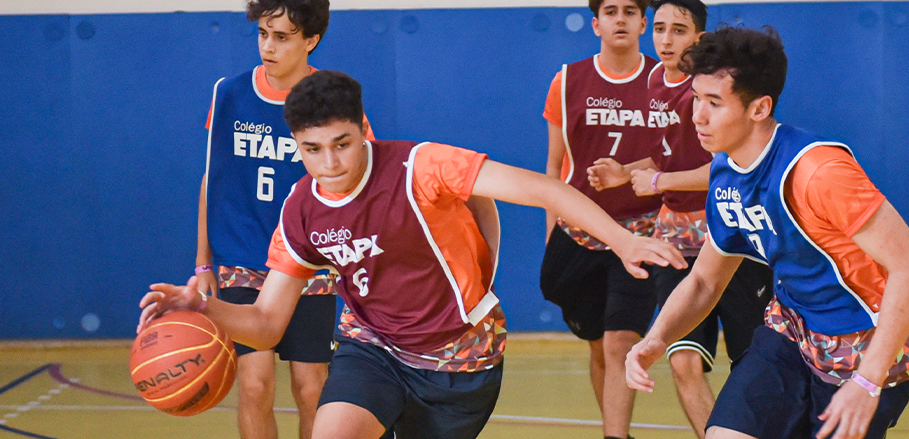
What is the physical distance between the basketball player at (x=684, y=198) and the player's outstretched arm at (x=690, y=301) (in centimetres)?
88

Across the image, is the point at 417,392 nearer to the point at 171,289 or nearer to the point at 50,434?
the point at 171,289

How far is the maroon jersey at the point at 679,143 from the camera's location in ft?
13.4

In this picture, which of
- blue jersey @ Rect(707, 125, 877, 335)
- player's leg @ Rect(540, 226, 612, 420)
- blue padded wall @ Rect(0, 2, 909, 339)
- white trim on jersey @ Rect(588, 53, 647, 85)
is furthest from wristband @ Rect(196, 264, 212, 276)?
blue padded wall @ Rect(0, 2, 909, 339)

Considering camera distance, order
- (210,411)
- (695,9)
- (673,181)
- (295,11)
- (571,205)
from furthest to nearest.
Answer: (210,411) → (695,9) → (295,11) → (673,181) → (571,205)

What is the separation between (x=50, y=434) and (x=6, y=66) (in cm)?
293

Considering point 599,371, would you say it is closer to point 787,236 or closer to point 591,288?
point 591,288

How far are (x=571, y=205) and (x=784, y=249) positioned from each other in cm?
60

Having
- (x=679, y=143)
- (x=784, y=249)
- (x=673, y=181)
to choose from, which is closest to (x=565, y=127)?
(x=679, y=143)

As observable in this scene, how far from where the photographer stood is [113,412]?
5.33 m

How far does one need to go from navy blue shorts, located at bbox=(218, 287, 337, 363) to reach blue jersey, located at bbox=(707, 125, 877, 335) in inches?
70.8

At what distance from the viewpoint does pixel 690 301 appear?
9.60 feet

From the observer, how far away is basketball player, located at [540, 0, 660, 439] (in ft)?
14.1

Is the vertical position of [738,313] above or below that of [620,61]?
below

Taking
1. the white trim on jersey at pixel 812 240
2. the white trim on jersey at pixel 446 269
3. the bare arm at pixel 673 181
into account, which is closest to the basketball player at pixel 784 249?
the white trim on jersey at pixel 812 240
